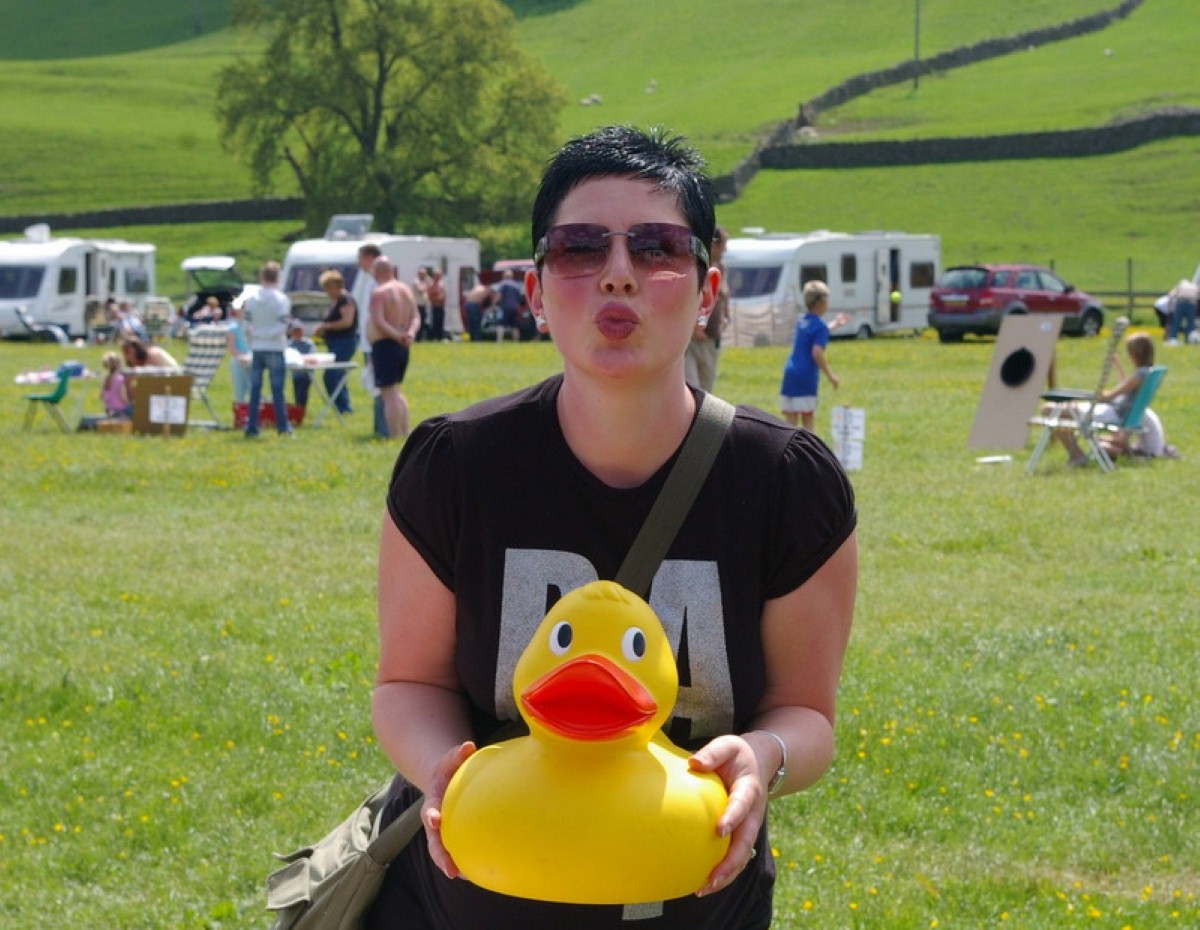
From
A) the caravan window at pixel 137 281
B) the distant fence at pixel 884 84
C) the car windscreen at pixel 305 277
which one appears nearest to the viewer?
the car windscreen at pixel 305 277

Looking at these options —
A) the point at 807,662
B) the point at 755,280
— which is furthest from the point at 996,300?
the point at 807,662

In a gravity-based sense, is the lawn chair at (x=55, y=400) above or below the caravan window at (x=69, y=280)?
below

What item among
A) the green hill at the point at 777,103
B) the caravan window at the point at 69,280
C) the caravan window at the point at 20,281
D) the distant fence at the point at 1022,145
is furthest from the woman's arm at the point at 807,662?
the distant fence at the point at 1022,145

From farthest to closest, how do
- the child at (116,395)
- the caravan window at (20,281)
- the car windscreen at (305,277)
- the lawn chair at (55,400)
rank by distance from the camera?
the car windscreen at (305,277) → the caravan window at (20,281) → the child at (116,395) → the lawn chair at (55,400)

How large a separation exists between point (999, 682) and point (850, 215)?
208ft

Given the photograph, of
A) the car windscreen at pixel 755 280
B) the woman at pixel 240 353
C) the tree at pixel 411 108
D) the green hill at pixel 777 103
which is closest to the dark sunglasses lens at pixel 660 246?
the woman at pixel 240 353

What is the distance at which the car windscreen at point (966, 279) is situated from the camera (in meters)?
38.2

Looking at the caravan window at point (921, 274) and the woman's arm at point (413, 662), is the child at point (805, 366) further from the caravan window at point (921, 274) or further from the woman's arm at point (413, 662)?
the caravan window at point (921, 274)

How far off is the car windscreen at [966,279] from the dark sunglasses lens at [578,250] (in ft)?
120

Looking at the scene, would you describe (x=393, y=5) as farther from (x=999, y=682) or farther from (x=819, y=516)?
(x=819, y=516)

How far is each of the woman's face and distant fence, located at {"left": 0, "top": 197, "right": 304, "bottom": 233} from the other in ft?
251

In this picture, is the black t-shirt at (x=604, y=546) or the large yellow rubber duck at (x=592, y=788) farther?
the black t-shirt at (x=604, y=546)

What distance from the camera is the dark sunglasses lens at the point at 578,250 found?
2480 mm

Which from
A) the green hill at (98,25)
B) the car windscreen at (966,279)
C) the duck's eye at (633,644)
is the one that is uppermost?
the green hill at (98,25)
